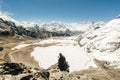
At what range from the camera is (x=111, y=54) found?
143 metres

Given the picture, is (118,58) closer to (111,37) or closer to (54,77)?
(111,37)

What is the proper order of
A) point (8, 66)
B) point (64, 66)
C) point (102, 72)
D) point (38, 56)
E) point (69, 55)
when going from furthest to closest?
1. point (69, 55)
2. point (38, 56)
3. point (102, 72)
4. point (64, 66)
5. point (8, 66)

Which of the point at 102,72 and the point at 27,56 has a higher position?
the point at 27,56

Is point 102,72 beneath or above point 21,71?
beneath

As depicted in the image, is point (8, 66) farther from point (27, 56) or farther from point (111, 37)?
point (111, 37)

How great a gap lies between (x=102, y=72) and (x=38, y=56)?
121ft

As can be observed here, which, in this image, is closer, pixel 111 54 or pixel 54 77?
pixel 54 77

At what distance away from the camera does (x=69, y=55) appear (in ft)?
435

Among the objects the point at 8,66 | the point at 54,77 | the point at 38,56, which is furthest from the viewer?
the point at 38,56

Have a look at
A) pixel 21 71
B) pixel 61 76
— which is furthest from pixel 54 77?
pixel 21 71

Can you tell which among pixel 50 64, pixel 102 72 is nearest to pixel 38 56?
pixel 50 64

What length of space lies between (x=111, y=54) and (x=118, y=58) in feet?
47.0

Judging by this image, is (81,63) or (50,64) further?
(81,63)

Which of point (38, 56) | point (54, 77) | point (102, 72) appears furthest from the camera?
point (38, 56)
